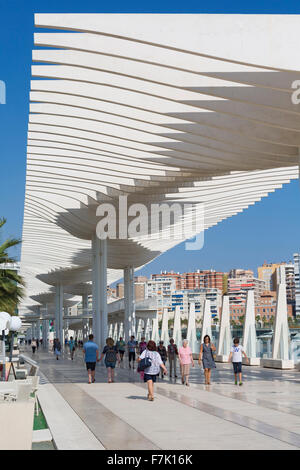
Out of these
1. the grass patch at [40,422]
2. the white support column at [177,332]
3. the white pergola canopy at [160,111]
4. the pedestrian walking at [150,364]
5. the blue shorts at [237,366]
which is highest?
the white pergola canopy at [160,111]

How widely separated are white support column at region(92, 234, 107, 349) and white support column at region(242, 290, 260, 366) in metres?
8.00

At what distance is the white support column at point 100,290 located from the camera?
30312mm

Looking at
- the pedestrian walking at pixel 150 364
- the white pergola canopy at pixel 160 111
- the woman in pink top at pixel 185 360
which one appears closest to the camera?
the white pergola canopy at pixel 160 111

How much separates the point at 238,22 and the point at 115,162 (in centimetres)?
899

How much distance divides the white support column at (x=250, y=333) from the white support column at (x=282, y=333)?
2.06 m

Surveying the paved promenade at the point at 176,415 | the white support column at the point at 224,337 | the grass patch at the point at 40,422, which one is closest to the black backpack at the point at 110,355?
the paved promenade at the point at 176,415

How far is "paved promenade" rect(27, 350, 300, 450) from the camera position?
25.8ft

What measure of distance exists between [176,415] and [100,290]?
20315 mm

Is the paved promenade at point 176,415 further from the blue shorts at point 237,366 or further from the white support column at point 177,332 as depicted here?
the white support column at point 177,332

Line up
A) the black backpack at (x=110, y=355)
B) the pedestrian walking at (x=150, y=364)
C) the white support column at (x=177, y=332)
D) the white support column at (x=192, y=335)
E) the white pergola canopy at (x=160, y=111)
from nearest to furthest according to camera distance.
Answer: the white pergola canopy at (x=160, y=111) < the pedestrian walking at (x=150, y=364) < the black backpack at (x=110, y=355) < the white support column at (x=192, y=335) < the white support column at (x=177, y=332)

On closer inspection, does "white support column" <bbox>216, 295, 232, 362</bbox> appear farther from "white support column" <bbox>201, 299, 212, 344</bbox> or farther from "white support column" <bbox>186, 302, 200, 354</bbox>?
"white support column" <bbox>186, 302, 200, 354</bbox>

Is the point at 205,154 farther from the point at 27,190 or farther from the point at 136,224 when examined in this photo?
the point at 136,224

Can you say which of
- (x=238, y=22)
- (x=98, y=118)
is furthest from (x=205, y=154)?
(x=238, y=22)

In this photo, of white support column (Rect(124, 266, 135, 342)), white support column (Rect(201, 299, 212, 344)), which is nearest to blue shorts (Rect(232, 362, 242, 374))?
white support column (Rect(201, 299, 212, 344))
